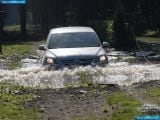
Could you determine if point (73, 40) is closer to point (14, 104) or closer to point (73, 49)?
point (73, 49)

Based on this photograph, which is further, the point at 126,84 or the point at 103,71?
the point at 103,71

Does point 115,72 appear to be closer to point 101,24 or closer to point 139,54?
point 139,54

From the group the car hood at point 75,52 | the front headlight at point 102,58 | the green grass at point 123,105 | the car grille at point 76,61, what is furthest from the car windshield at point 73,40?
the green grass at point 123,105

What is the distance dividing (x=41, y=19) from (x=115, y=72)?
34.3m

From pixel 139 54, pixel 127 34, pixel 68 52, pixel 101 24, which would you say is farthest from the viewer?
pixel 101 24

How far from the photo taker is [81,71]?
15.8 metres

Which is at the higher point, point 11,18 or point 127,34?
point 127,34

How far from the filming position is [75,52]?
54.8 feet

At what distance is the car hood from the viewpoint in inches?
650

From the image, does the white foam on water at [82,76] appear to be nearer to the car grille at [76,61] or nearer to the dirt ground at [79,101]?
the car grille at [76,61]

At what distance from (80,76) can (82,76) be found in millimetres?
58

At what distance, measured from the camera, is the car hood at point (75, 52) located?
16.5m

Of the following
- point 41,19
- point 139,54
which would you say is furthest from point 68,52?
point 41,19

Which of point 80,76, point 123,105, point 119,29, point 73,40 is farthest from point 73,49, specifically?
point 119,29
